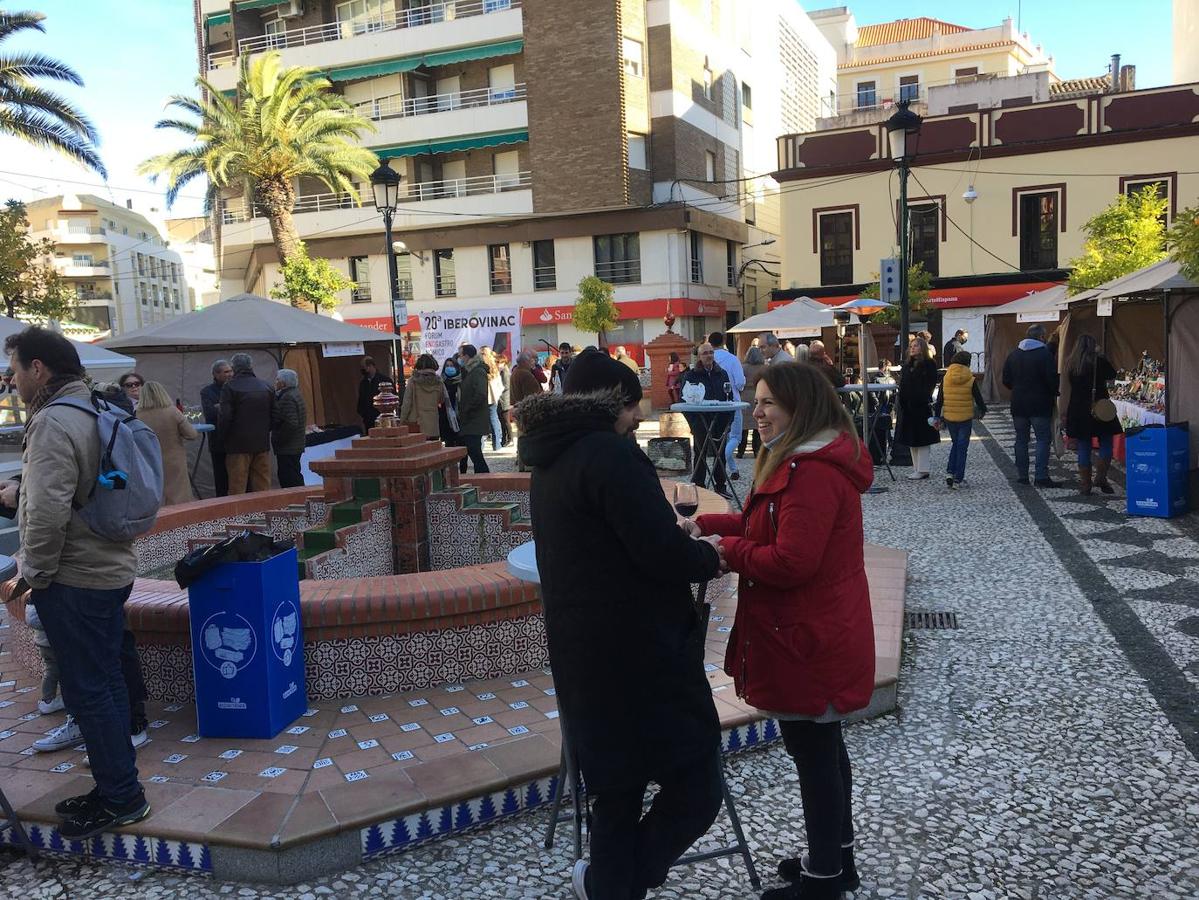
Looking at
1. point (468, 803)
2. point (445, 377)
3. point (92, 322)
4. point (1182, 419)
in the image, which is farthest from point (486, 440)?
point (92, 322)

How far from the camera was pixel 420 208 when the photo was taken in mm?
34250

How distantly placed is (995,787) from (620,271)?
30.1m

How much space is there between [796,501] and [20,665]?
455cm

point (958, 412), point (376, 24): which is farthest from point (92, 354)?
point (376, 24)

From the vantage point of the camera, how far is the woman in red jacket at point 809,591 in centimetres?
260

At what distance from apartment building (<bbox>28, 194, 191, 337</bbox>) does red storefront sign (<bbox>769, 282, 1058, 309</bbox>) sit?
217 ft

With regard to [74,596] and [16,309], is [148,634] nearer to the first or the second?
[74,596]

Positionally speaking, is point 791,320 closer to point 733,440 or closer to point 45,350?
point 733,440

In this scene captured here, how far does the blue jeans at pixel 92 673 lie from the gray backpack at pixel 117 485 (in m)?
0.24

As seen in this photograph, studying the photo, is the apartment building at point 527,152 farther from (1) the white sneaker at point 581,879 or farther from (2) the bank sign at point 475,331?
(1) the white sneaker at point 581,879

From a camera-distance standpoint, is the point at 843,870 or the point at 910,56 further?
the point at 910,56

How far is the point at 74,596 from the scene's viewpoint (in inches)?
128

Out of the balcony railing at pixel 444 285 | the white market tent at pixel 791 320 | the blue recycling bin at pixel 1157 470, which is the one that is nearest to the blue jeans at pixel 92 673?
the blue recycling bin at pixel 1157 470

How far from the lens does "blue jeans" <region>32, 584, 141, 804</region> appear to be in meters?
3.25
